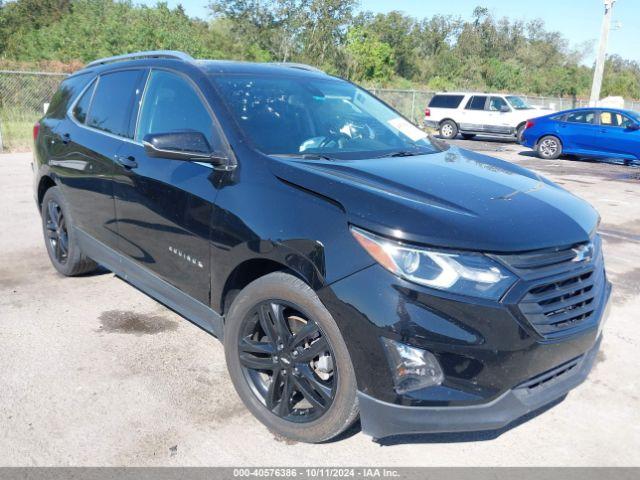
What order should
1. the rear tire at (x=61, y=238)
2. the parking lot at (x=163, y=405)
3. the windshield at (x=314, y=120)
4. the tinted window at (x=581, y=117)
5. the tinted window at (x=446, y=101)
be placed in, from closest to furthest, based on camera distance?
the parking lot at (x=163, y=405), the windshield at (x=314, y=120), the rear tire at (x=61, y=238), the tinted window at (x=581, y=117), the tinted window at (x=446, y=101)

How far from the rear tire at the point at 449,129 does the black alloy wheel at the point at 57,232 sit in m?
19.3

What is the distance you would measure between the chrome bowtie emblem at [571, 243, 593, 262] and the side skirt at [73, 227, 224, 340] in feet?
5.94

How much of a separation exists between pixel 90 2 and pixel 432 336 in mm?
42396

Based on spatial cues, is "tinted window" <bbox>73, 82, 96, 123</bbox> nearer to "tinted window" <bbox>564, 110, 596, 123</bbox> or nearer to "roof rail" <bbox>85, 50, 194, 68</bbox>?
"roof rail" <bbox>85, 50, 194, 68</bbox>

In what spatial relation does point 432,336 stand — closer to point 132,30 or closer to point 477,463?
point 477,463

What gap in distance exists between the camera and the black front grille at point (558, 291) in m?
2.36

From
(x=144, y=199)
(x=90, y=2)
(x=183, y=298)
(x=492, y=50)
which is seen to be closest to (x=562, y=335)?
(x=183, y=298)

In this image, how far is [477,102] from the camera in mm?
22000

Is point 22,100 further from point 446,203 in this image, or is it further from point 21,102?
point 446,203

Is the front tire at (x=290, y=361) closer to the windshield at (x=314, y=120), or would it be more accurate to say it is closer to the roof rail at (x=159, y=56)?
the windshield at (x=314, y=120)

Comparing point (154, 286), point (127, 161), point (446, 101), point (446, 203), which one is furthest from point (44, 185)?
point (446, 101)

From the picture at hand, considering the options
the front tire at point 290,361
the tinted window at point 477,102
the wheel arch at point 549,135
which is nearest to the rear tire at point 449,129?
the tinted window at point 477,102

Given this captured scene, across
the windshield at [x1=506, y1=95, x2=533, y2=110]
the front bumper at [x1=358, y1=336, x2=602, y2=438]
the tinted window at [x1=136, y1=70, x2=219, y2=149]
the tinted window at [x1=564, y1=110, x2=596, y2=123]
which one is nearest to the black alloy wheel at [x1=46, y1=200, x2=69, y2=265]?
the tinted window at [x1=136, y1=70, x2=219, y2=149]

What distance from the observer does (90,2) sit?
3825 cm
